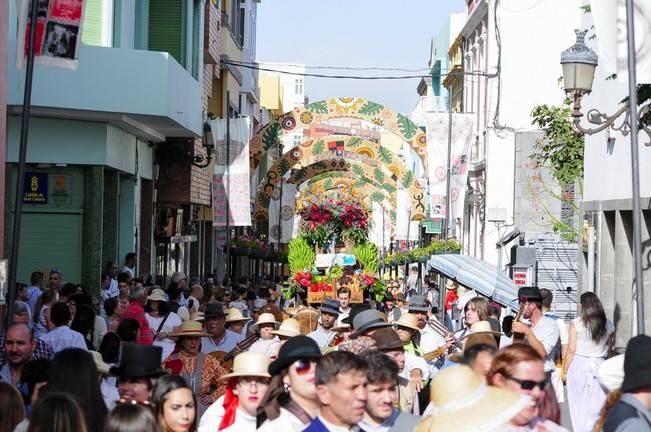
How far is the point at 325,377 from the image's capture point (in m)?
6.71

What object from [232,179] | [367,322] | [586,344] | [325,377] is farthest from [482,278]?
[325,377]

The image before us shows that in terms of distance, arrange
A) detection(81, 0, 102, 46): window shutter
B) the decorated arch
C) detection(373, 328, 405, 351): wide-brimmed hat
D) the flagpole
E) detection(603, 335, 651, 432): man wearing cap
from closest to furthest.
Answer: detection(603, 335, 651, 432): man wearing cap < detection(373, 328, 405, 351): wide-brimmed hat < the flagpole < detection(81, 0, 102, 46): window shutter < the decorated arch

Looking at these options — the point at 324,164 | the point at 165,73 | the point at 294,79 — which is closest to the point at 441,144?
the point at 165,73

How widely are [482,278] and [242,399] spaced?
1259cm

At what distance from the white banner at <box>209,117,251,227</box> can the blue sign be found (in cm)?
777

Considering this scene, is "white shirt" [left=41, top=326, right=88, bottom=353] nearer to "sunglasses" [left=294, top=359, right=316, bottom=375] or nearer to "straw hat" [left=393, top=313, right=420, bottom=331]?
"straw hat" [left=393, top=313, right=420, bottom=331]

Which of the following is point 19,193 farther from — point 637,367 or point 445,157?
point 445,157

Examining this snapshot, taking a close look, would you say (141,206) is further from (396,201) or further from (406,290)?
(396,201)

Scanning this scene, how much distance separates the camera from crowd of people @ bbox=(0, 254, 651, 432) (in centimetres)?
632

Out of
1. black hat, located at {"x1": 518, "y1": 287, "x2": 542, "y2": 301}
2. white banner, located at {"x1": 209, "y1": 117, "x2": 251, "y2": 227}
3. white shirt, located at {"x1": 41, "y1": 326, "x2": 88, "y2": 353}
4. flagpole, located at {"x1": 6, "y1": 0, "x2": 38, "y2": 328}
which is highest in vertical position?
white banner, located at {"x1": 209, "y1": 117, "x2": 251, "y2": 227}

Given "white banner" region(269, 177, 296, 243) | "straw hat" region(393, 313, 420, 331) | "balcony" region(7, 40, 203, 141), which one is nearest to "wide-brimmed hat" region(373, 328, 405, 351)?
"straw hat" region(393, 313, 420, 331)

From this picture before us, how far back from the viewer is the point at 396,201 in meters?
67.6

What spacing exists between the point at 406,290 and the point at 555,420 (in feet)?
118

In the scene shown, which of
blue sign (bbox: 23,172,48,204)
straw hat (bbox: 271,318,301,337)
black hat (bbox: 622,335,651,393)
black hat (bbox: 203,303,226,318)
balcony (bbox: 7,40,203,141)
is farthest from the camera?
blue sign (bbox: 23,172,48,204)
